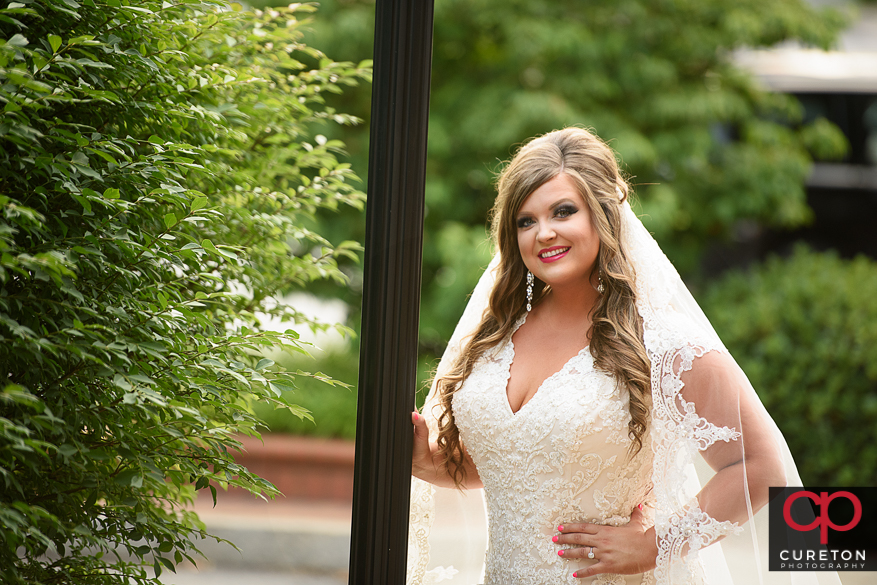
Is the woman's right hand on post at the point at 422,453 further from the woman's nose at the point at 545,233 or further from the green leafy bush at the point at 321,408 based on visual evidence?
the green leafy bush at the point at 321,408

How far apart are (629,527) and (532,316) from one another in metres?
0.70

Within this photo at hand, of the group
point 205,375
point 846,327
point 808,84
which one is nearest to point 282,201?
point 205,375

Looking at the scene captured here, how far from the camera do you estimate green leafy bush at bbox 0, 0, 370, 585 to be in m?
1.39

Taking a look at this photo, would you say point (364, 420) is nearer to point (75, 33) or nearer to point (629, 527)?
point (629, 527)

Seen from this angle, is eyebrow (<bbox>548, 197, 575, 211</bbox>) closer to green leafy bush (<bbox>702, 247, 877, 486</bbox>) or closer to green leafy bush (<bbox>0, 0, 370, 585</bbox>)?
green leafy bush (<bbox>0, 0, 370, 585</bbox>)

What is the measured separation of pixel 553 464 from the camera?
78.9 inches

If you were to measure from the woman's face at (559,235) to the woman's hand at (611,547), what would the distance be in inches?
28.0

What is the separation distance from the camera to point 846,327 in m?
5.16

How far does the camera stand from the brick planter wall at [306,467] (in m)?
5.96

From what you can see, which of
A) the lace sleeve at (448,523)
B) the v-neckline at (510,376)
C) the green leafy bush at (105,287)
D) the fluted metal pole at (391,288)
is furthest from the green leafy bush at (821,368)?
the green leafy bush at (105,287)

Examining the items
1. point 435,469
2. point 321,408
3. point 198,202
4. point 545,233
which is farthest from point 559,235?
point 321,408

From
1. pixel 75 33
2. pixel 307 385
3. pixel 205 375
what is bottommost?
pixel 205 375

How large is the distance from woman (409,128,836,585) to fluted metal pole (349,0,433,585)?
0.39m

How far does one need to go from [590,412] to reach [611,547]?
37cm
